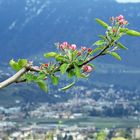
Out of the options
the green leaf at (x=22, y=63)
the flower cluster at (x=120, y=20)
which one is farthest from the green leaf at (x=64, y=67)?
the flower cluster at (x=120, y=20)

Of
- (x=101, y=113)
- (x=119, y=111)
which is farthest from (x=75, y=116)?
(x=119, y=111)

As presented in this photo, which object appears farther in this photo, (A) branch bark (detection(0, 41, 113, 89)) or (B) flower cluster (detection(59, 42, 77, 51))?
(B) flower cluster (detection(59, 42, 77, 51))

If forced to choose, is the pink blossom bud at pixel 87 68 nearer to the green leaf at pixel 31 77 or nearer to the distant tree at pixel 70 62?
the distant tree at pixel 70 62

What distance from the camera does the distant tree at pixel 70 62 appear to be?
3.84m

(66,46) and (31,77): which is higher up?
(66,46)

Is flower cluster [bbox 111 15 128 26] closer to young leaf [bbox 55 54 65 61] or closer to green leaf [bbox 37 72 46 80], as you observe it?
young leaf [bbox 55 54 65 61]

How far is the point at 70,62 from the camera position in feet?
12.6

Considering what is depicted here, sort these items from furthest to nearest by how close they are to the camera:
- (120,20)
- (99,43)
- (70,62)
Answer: (120,20)
(99,43)
(70,62)

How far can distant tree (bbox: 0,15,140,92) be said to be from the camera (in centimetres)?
384

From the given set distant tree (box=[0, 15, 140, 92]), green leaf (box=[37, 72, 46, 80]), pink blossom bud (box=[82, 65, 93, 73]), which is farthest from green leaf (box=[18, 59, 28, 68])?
pink blossom bud (box=[82, 65, 93, 73])

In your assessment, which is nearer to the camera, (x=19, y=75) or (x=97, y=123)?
(x=19, y=75)

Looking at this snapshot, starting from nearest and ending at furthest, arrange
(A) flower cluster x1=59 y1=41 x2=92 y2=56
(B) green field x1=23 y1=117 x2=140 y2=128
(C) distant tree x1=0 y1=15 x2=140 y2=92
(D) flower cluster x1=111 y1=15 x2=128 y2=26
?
(C) distant tree x1=0 y1=15 x2=140 y2=92 → (A) flower cluster x1=59 y1=41 x2=92 y2=56 → (D) flower cluster x1=111 y1=15 x2=128 y2=26 → (B) green field x1=23 y1=117 x2=140 y2=128

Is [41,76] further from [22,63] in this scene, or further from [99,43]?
[99,43]

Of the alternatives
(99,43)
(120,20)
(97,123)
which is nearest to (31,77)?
(99,43)
